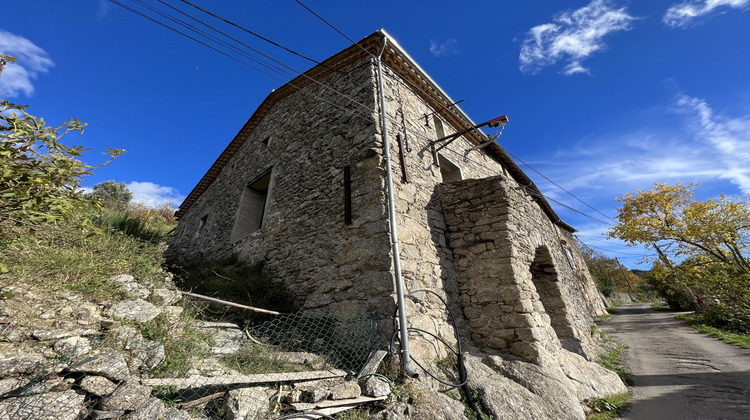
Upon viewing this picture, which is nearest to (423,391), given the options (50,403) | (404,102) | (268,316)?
(268,316)

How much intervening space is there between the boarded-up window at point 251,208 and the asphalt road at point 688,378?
8.27 m

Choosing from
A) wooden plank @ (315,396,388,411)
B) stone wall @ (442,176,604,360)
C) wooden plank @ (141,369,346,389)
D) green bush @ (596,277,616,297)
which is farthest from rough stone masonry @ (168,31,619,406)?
green bush @ (596,277,616,297)

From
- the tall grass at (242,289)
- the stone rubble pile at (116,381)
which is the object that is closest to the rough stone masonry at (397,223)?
the tall grass at (242,289)

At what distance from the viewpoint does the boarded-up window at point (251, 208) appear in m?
7.39

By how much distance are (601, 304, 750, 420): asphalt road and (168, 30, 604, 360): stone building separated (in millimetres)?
1147

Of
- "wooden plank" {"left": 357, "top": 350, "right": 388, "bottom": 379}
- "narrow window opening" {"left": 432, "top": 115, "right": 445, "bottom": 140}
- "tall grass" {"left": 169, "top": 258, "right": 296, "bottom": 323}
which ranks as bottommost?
"wooden plank" {"left": 357, "top": 350, "right": 388, "bottom": 379}

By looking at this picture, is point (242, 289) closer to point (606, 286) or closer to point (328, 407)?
point (328, 407)

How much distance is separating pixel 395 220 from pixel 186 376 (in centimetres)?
294

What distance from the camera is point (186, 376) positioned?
7.64 feet

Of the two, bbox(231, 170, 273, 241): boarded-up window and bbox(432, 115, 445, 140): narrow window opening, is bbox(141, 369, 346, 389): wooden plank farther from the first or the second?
bbox(432, 115, 445, 140): narrow window opening

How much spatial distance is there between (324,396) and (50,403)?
6.23ft

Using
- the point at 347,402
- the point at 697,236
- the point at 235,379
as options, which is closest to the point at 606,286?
the point at 697,236

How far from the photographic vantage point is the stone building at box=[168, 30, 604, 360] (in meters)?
4.12

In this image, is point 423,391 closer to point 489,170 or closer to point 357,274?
point 357,274
